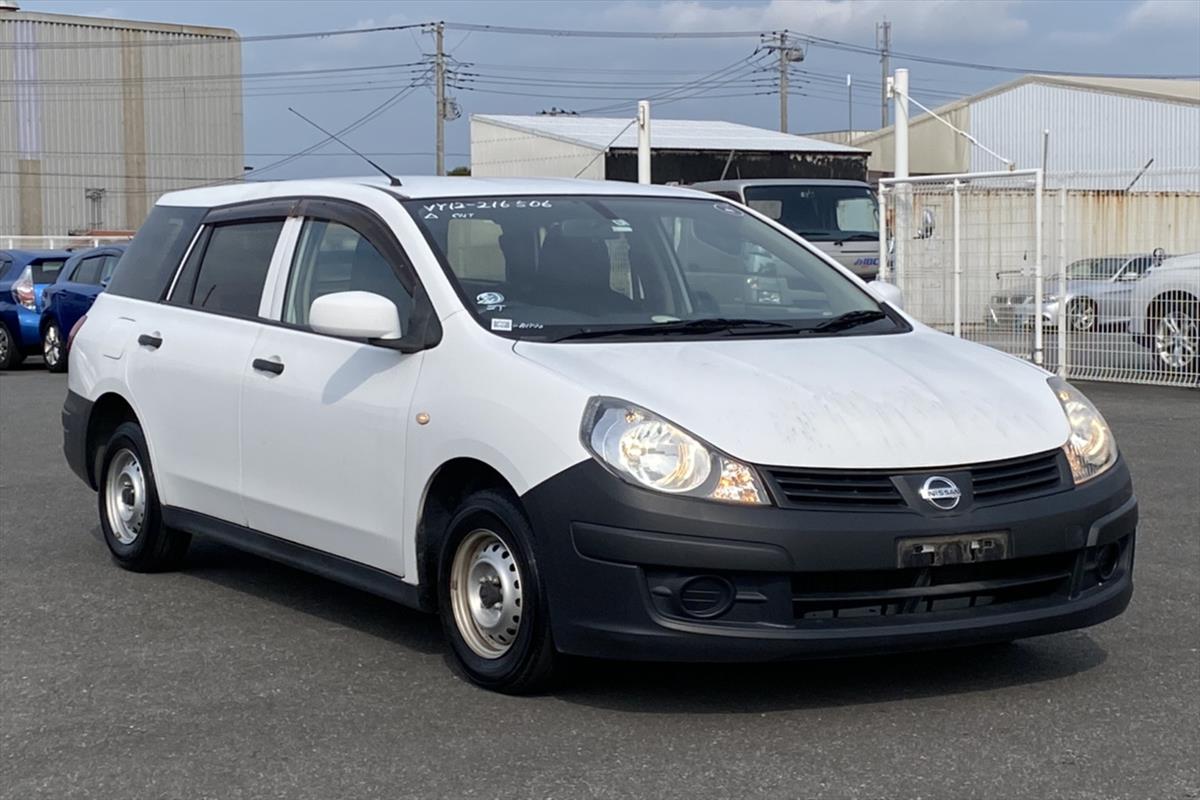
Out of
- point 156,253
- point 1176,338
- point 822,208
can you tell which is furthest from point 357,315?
point 822,208

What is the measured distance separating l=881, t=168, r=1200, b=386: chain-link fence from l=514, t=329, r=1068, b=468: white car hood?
10384 millimetres

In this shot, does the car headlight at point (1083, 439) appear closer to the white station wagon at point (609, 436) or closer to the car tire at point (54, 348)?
the white station wagon at point (609, 436)

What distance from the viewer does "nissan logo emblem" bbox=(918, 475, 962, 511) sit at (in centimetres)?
493

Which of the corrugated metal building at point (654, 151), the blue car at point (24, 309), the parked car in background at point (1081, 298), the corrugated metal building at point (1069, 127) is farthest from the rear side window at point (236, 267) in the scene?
the corrugated metal building at point (1069, 127)

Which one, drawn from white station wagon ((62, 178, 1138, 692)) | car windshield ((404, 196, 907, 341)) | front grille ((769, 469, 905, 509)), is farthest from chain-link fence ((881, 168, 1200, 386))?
front grille ((769, 469, 905, 509))

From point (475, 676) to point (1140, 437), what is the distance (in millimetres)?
7817

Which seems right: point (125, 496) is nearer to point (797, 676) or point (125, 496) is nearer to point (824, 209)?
point (797, 676)

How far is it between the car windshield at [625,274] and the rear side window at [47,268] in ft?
56.3

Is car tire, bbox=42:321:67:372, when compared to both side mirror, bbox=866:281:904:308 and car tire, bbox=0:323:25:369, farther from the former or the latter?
side mirror, bbox=866:281:904:308

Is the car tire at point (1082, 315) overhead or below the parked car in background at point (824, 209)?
below

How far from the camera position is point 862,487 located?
4910 millimetres

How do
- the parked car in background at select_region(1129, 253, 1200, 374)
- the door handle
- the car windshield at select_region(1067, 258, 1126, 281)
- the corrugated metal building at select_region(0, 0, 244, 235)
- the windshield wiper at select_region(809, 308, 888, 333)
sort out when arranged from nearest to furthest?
the windshield wiper at select_region(809, 308, 888, 333)
the door handle
the parked car in background at select_region(1129, 253, 1200, 374)
the car windshield at select_region(1067, 258, 1126, 281)
the corrugated metal building at select_region(0, 0, 244, 235)

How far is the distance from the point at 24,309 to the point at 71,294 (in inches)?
73.6

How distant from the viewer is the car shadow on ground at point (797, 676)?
209 inches
